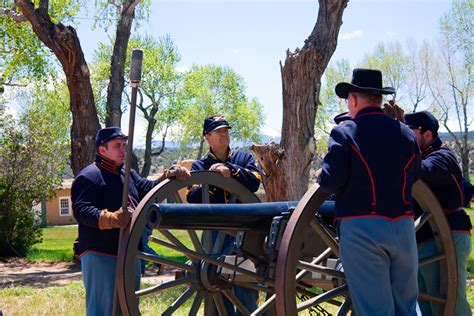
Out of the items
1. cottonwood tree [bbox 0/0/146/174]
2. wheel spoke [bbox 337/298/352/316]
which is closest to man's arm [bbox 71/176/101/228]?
wheel spoke [bbox 337/298/352/316]

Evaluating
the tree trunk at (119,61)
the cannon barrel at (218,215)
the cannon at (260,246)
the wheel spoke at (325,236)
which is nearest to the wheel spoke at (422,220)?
the cannon at (260,246)

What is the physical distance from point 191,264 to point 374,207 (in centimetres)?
190

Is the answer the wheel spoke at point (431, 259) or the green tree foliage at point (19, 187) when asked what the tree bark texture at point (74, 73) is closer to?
the green tree foliage at point (19, 187)

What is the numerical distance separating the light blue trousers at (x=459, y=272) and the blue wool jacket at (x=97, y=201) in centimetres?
209

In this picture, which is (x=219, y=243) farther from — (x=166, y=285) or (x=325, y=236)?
(x=325, y=236)

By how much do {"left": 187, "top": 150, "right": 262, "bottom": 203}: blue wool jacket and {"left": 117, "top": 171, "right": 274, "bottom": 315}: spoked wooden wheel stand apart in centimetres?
7

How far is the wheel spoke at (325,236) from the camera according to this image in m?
4.14

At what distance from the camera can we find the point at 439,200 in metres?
4.82

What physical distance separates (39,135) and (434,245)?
18.4m

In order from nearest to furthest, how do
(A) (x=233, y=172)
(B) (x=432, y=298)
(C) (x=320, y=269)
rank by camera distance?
(C) (x=320, y=269) < (B) (x=432, y=298) < (A) (x=233, y=172)

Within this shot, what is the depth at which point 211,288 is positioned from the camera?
5098 millimetres

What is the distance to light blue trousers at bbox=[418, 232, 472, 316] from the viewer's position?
4680 mm

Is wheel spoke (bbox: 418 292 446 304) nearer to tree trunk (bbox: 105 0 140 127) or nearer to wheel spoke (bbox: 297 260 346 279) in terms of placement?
wheel spoke (bbox: 297 260 346 279)

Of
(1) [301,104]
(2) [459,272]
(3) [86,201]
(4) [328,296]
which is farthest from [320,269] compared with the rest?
(1) [301,104]
